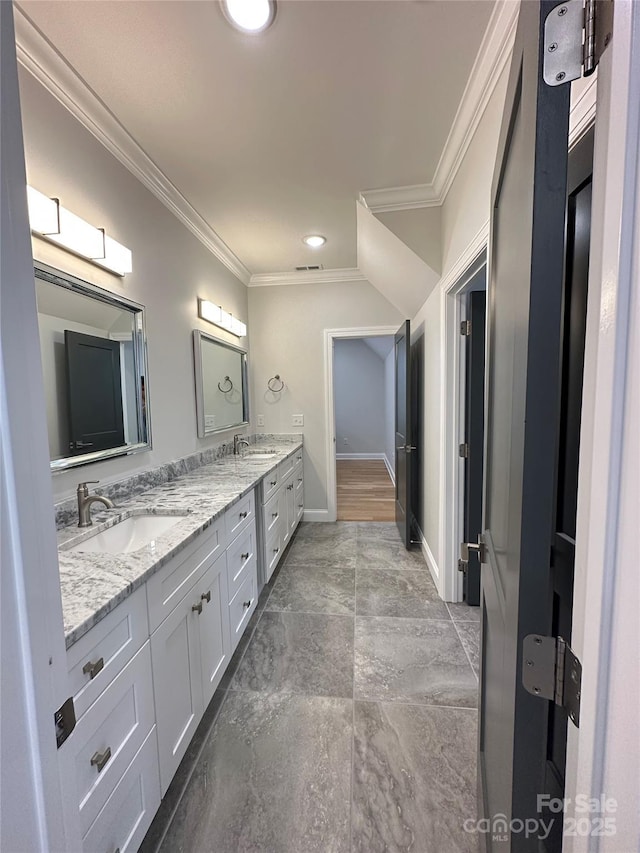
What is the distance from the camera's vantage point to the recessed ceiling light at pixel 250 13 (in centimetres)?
112

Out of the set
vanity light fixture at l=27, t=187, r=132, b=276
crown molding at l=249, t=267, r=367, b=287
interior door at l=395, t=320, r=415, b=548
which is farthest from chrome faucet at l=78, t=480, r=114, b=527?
crown molding at l=249, t=267, r=367, b=287

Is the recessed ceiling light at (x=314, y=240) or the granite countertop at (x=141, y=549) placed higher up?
the recessed ceiling light at (x=314, y=240)

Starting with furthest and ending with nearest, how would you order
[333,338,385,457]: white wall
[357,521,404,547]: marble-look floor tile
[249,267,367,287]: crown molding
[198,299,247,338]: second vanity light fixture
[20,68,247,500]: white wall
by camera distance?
[333,338,385,457]: white wall
[249,267,367,287]: crown molding
[357,521,404,547]: marble-look floor tile
[198,299,247,338]: second vanity light fixture
[20,68,247,500]: white wall

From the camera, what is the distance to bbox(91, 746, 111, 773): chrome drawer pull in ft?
2.80

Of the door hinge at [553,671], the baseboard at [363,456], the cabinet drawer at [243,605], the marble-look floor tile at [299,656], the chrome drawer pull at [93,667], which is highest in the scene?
the door hinge at [553,671]

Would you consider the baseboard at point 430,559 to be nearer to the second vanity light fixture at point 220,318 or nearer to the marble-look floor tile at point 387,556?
the marble-look floor tile at point 387,556

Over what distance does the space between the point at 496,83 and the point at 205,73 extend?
110cm

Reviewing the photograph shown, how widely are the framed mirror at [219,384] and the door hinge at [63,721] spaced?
2188 millimetres

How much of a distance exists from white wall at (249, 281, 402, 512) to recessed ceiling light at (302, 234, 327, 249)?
0.74 metres

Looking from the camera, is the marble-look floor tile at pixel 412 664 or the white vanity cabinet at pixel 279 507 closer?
the marble-look floor tile at pixel 412 664

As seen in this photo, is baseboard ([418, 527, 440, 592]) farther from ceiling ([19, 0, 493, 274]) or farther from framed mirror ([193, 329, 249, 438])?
ceiling ([19, 0, 493, 274])

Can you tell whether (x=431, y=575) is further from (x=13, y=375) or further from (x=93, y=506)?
(x=13, y=375)

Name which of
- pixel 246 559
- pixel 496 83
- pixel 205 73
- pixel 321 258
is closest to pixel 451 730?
pixel 246 559

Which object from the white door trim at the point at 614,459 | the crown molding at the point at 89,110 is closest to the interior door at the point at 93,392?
the crown molding at the point at 89,110
